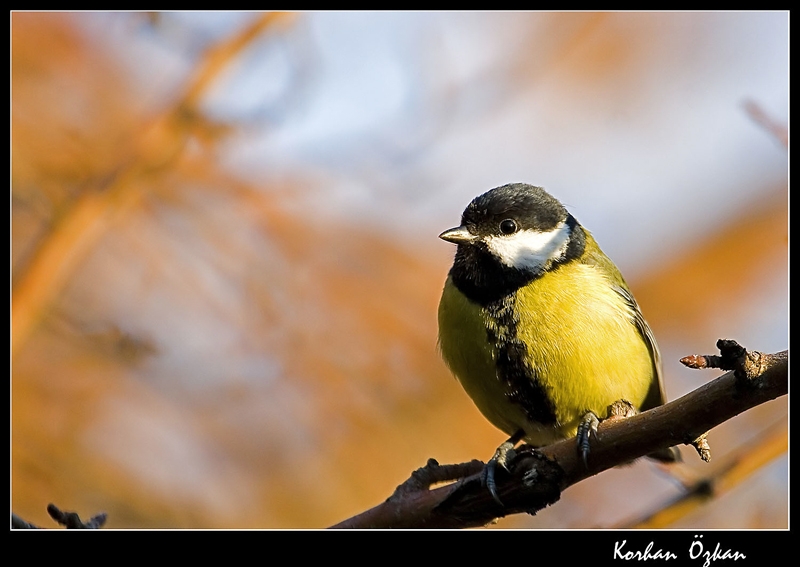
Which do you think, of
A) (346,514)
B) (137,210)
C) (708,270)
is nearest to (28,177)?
(137,210)

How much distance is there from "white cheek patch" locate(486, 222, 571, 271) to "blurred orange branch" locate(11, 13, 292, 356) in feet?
5.39

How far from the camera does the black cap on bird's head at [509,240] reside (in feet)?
13.1

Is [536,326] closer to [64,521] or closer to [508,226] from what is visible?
[508,226]

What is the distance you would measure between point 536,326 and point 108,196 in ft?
7.03

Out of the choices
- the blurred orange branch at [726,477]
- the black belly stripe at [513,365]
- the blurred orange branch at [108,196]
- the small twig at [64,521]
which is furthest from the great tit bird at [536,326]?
the small twig at [64,521]

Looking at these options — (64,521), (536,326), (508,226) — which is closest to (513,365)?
(536,326)

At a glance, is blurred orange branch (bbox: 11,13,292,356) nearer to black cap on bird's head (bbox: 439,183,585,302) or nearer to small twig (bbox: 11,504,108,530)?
small twig (bbox: 11,504,108,530)

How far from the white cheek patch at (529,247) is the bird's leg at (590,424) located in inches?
29.1

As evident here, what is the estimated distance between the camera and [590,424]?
3.14 meters

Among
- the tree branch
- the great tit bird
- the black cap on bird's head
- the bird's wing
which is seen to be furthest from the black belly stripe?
the bird's wing

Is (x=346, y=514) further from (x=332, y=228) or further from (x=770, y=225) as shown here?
(x=770, y=225)

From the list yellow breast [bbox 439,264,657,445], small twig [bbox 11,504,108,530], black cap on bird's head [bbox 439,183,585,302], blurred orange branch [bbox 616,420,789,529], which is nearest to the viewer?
small twig [bbox 11,504,108,530]

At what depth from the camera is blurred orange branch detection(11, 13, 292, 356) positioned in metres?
3.59
